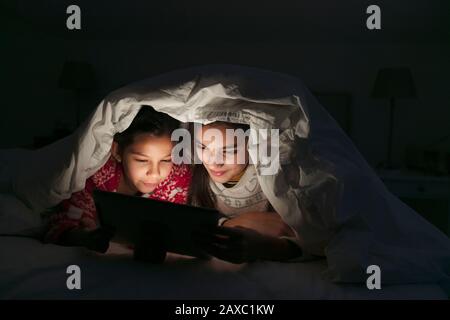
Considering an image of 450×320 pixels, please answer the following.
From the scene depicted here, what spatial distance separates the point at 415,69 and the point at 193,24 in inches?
47.0

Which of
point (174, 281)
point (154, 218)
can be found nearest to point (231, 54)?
point (154, 218)

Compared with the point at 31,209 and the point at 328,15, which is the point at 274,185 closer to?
the point at 31,209

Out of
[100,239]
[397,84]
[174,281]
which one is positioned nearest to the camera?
[174,281]

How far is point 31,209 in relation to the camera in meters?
1.04

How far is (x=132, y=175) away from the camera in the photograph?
1.00 meters

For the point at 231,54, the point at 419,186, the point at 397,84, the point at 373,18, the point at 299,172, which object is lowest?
the point at 419,186

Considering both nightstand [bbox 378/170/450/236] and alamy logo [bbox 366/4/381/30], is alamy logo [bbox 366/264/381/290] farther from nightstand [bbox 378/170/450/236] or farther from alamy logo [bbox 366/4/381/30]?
alamy logo [bbox 366/4/381/30]

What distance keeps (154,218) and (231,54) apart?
5.51ft

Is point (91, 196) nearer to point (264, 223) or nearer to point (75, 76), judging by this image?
point (264, 223)

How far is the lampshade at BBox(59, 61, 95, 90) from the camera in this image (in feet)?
7.17

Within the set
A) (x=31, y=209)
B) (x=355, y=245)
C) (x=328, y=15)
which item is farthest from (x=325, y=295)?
(x=328, y=15)

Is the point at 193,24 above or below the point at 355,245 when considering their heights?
above

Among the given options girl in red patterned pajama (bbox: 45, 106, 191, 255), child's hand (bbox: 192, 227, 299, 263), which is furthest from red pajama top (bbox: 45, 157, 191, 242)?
child's hand (bbox: 192, 227, 299, 263)

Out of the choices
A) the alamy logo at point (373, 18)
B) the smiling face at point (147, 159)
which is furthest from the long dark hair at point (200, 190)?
the alamy logo at point (373, 18)
